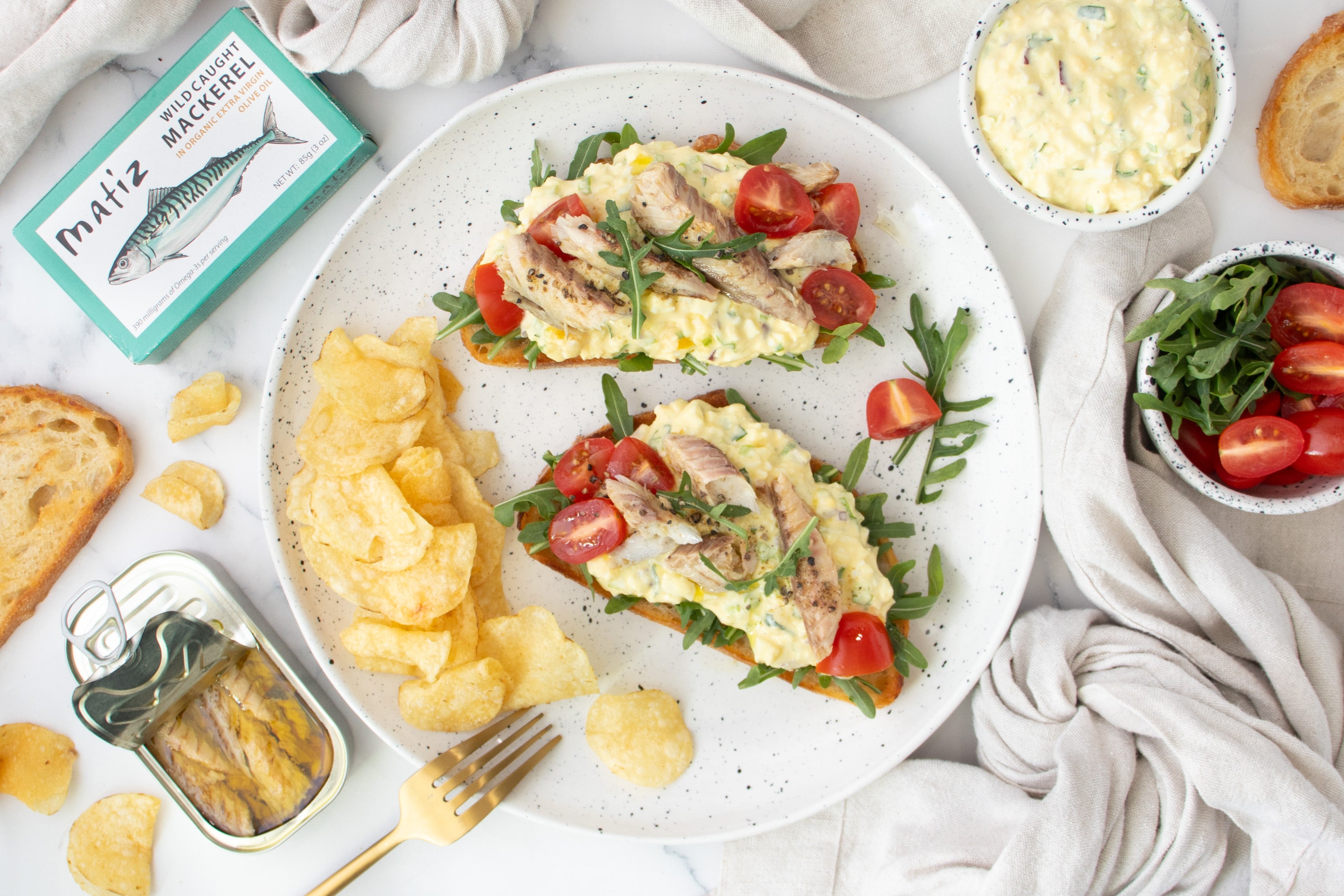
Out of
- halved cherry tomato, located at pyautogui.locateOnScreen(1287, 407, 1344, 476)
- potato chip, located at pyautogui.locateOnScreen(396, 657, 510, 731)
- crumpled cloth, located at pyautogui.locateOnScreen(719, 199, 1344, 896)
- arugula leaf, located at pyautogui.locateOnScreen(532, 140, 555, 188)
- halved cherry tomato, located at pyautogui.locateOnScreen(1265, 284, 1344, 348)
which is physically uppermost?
arugula leaf, located at pyautogui.locateOnScreen(532, 140, 555, 188)

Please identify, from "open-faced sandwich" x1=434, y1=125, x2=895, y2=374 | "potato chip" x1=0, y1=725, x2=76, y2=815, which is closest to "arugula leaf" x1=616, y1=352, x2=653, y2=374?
"open-faced sandwich" x1=434, y1=125, x2=895, y2=374

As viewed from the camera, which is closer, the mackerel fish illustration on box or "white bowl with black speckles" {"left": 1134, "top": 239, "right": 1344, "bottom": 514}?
"white bowl with black speckles" {"left": 1134, "top": 239, "right": 1344, "bottom": 514}

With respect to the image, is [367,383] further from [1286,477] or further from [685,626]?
[1286,477]

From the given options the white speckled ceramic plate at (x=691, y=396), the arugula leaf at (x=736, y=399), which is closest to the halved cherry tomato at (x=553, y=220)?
the white speckled ceramic plate at (x=691, y=396)

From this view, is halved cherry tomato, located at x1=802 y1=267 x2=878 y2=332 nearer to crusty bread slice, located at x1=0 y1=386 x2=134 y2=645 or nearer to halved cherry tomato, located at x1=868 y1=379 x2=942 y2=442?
halved cherry tomato, located at x1=868 y1=379 x2=942 y2=442

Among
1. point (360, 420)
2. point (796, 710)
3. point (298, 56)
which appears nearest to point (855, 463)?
point (796, 710)

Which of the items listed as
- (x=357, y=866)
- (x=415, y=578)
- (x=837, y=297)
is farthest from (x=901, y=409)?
(x=357, y=866)
